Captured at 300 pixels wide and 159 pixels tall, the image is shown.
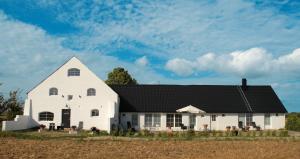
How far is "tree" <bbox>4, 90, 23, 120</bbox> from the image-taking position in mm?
47244

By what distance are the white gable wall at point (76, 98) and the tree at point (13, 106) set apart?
6108 millimetres

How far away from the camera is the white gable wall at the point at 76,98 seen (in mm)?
42281

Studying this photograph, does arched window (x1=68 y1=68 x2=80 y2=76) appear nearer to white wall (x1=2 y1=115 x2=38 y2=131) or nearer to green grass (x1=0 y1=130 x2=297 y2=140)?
white wall (x1=2 y1=115 x2=38 y2=131)

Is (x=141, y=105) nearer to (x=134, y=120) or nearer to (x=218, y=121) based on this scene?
(x=134, y=120)

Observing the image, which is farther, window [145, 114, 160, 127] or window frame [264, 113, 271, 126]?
window frame [264, 113, 271, 126]

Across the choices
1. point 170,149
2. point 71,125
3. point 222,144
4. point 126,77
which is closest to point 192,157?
point 170,149

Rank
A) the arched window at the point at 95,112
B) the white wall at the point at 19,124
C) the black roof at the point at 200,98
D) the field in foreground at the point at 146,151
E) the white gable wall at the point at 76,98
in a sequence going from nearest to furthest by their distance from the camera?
1. the field in foreground at the point at 146,151
2. the white wall at the point at 19,124
3. the white gable wall at the point at 76,98
4. the arched window at the point at 95,112
5. the black roof at the point at 200,98

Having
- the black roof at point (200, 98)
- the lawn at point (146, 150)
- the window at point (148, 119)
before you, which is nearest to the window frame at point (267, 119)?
the black roof at point (200, 98)

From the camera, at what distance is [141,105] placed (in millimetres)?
44938

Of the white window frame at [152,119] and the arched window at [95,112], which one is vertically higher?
the arched window at [95,112]

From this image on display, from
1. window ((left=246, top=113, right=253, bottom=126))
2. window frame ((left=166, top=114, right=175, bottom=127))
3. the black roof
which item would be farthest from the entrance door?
window ((left=246, top=113, right=253, bottom=126))

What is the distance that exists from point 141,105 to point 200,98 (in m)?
6.47

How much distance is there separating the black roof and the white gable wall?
8.46 ft

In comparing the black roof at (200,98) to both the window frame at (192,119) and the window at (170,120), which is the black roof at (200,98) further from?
the window frame at (192,119)
